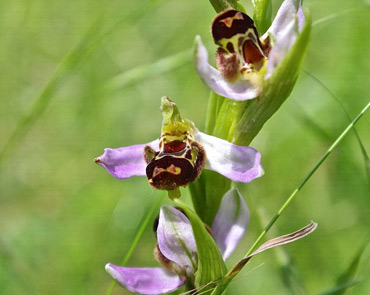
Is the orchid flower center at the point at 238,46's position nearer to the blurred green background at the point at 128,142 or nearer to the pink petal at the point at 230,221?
the pink petal at the point at 230,221

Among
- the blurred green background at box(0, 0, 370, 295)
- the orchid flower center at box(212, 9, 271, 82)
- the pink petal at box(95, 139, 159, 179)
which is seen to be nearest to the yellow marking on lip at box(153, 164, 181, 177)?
the pink petal at box(95, 139, 159, 179)

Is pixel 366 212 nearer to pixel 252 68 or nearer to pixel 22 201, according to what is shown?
pixel 252 68

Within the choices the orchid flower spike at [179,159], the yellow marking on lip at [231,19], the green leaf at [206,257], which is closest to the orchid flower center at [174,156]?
the orchid flower spike at [179,159]

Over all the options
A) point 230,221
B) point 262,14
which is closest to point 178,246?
point 230,221

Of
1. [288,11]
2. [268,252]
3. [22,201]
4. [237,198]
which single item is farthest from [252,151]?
[22,201]

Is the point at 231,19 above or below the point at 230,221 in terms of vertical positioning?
above

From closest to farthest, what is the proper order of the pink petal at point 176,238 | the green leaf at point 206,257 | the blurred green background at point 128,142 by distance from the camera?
the green leaf at point 206,257
the pink petal at point 176,238
the blurred green background at point 128,142

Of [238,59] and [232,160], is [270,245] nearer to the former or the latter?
[232,160]
